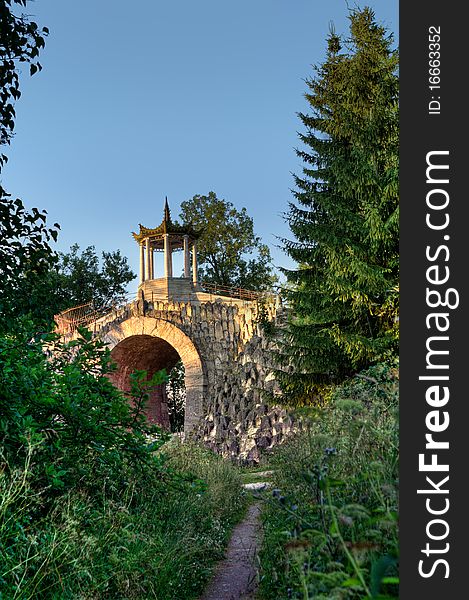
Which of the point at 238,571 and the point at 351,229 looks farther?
the point at 351,229

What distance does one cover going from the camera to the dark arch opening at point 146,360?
24250 millimetres

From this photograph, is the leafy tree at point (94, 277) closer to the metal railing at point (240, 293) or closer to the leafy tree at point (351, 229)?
the metal railing at point (240, 293)

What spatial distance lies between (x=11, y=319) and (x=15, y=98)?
1.82 m

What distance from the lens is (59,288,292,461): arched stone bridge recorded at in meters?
18.8

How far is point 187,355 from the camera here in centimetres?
2145

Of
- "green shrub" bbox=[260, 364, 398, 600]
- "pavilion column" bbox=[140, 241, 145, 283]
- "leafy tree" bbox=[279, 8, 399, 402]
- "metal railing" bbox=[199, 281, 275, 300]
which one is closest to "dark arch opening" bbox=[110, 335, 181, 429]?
"metal railing" bbox=[199, 281, 275, 300]

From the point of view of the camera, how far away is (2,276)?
17.7ft

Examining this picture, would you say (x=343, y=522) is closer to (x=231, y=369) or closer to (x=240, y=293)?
(x=231, y=369)

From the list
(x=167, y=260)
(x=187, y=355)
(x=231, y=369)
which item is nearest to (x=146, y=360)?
(x=187, y=355)

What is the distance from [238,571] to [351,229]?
24.1 feet

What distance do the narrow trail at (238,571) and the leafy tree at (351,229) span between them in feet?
14.9

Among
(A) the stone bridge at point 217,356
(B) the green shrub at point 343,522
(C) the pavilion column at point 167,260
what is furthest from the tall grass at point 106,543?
(C) the pavilion column at point 167,260

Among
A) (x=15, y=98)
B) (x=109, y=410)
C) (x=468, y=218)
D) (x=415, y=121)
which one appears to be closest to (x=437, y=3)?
(x=415, y=121)

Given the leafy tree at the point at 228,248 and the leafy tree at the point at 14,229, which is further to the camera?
the leafy tree at the point at 228,248
